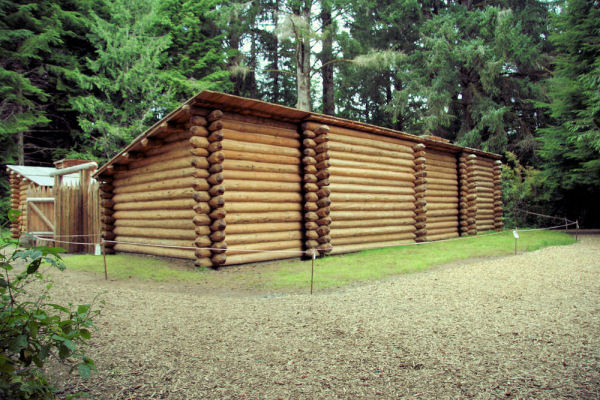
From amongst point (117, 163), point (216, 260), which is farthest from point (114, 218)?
point (216, 260)

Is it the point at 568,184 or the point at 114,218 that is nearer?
the point at 114,218

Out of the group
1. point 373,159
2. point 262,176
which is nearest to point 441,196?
point 373,159

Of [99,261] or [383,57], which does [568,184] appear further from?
[99,261]

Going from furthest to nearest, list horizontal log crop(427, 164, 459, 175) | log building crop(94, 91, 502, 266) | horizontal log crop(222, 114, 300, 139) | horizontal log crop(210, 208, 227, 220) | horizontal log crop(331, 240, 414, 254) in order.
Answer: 1. horizontal log crop(427, 164, 459, 175)
2. horizontal log crop(331, 240, 414, 254)
3. horizontal log crop(222, 114, 300, 139)
4. log building crop(94, 91, 502, 266)
5. horizontal log crop(210, 208, 227, 220)

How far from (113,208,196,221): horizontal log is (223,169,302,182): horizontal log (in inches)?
53.7

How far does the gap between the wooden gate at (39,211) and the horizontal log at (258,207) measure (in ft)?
29.6

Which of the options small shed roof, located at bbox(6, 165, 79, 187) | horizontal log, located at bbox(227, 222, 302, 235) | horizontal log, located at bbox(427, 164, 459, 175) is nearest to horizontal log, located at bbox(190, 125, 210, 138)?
horizontal log, located at bbox(227, 222, 302, 235)

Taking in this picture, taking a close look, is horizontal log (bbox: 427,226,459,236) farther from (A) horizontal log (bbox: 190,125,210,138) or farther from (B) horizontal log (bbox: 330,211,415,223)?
(A) horizontal log (bbox: 190,125,210,138)

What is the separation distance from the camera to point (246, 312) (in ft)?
18.1

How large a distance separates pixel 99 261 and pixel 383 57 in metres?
17.9

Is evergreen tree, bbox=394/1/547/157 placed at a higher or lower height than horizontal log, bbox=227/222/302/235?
higher

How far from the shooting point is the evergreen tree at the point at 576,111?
52.2 feet

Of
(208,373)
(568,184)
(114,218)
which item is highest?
(568,184)

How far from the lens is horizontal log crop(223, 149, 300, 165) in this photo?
9367mm
